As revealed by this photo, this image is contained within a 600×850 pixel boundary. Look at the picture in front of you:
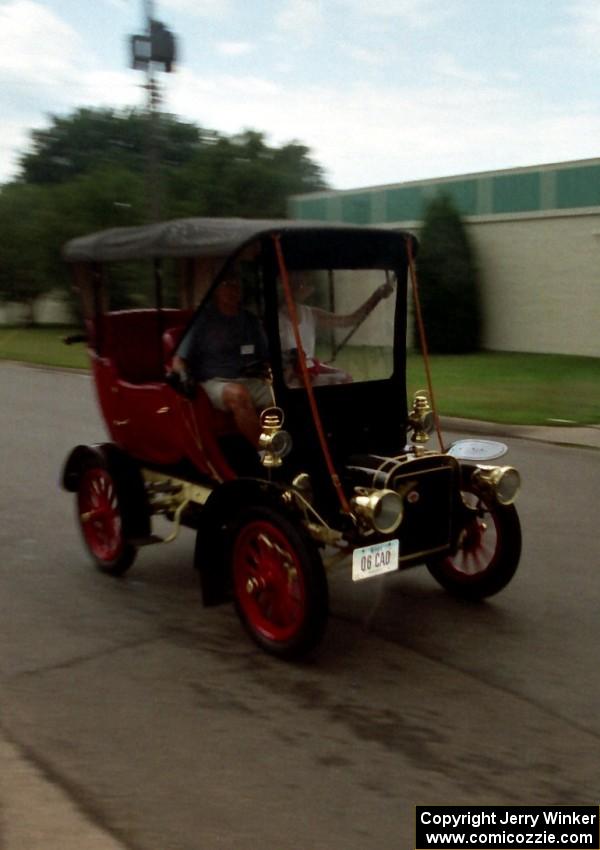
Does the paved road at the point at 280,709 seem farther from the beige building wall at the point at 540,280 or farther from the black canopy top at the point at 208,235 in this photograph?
the beige building wall at the point at 540,280

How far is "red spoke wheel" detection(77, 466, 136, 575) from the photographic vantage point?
5.91 meters

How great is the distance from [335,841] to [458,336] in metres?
19.4

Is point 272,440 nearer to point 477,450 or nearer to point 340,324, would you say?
point 340,324

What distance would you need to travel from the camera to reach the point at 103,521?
6.09 meters

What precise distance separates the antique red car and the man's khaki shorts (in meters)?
0.03

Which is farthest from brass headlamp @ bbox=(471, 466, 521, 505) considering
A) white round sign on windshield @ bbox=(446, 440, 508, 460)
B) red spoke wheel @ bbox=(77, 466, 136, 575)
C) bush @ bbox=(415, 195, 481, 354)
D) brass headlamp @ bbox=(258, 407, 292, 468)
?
bush @ bbox=(415, 195, 481, 354)

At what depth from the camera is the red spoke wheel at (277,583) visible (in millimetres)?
4387

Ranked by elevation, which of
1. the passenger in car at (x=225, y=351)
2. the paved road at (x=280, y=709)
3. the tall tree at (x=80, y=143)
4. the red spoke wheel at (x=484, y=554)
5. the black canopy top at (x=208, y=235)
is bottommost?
the paved road at (x=280, y=709)

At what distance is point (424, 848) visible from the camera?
312 centimetres

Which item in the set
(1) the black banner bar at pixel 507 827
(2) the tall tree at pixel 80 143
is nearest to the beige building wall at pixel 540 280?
(1) the black banner bar at pixel 507 827

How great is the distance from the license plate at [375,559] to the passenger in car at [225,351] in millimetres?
956

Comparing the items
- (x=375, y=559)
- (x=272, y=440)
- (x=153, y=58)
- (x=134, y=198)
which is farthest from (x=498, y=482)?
(x=134, y=198)

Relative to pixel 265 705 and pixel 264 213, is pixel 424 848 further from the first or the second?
pixel 264 213

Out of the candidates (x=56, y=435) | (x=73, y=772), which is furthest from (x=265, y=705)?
(x=56, y=435)
